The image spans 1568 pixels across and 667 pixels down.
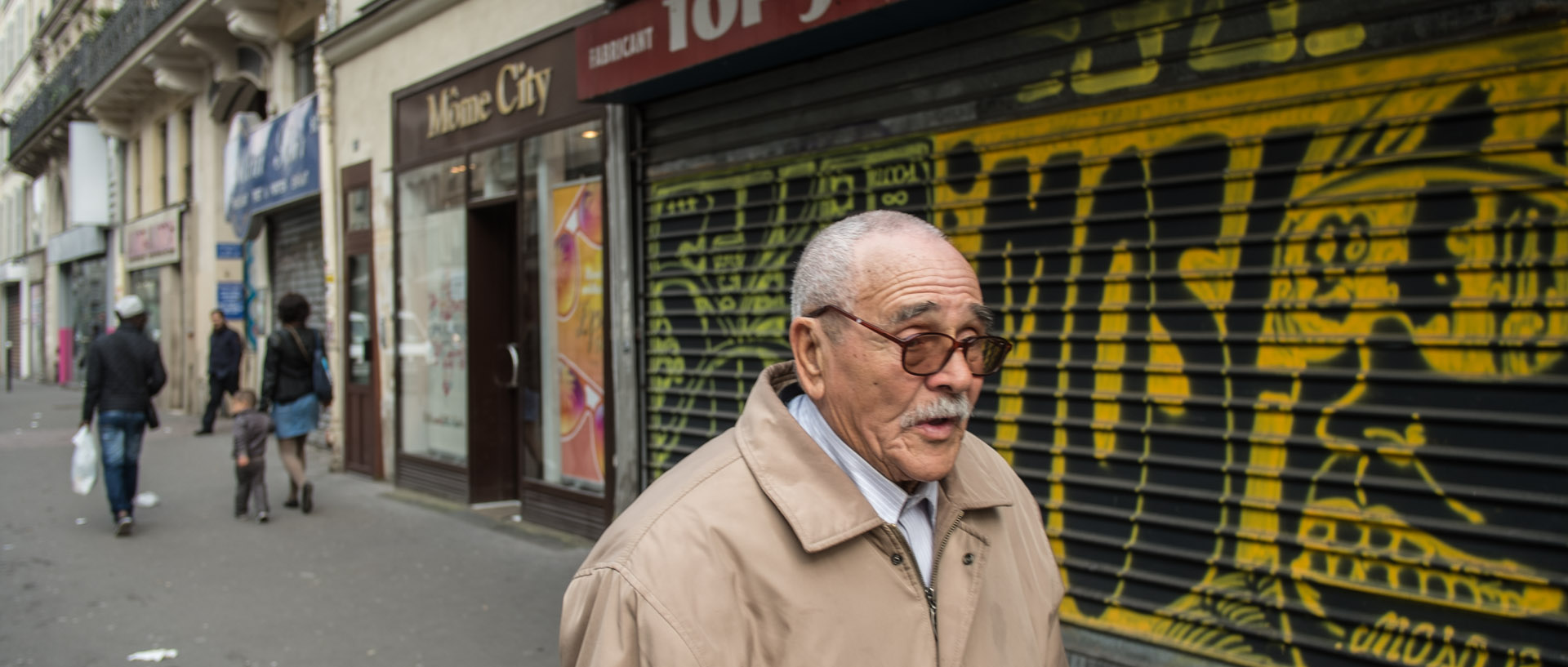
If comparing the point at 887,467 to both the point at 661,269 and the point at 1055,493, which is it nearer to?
the point at 1055,493

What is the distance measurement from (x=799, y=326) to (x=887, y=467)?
0.27 metres

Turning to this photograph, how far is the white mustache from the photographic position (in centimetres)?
160

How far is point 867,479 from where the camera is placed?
1669 mm

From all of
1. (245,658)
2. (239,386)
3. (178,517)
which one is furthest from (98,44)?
(245,658)

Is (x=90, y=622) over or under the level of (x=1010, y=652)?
under

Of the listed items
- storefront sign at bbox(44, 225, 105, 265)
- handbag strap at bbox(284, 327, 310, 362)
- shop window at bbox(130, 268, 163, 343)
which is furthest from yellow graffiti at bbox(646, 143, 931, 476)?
storefront sign at bbox(44, 225, 105, 265)

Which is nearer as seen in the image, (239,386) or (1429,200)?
(1429,200)

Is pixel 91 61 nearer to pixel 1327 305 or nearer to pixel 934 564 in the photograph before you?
pixel 1327 305

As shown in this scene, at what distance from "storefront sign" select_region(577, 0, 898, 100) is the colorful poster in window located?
0.96 meters

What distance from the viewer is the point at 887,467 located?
1657 millimetres

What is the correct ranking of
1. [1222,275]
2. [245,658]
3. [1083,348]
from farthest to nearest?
[245,658], [1083,348], [1222,275]

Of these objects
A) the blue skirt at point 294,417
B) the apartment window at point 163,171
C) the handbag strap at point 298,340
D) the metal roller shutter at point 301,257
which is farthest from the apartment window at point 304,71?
the apartment window at point 163,171

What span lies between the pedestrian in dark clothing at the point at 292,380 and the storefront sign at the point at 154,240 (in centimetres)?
1158

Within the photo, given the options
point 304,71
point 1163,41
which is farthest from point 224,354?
point 1163,41
